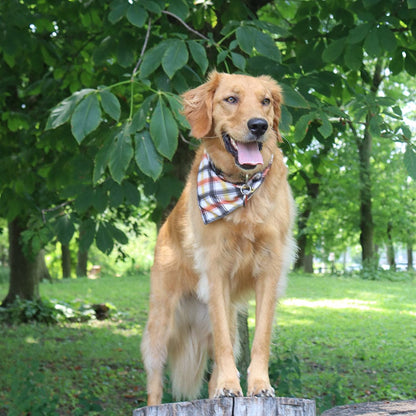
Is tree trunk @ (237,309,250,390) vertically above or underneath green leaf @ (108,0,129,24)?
underneath

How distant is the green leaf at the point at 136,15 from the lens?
380 centimetres

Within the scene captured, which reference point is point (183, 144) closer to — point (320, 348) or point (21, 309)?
point (320, 348)

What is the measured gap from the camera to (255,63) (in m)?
4.37

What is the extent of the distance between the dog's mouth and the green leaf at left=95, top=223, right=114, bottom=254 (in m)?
1.63

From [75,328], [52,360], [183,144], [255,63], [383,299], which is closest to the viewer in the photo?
[255,63]

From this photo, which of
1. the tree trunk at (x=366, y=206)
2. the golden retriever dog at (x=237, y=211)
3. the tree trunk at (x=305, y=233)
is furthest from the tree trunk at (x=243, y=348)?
the tree trunk at (x=366, y=206)

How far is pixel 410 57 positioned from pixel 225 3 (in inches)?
62.6

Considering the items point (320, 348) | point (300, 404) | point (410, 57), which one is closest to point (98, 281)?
point (320, 348)

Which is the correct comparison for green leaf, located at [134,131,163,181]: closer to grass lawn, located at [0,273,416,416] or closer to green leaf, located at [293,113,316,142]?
green leaf, located at [293,113,316,142]

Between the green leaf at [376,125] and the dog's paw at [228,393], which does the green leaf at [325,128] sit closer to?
the green leaf at [376,125]

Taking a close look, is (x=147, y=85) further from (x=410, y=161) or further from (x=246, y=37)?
(x=410, y=161)

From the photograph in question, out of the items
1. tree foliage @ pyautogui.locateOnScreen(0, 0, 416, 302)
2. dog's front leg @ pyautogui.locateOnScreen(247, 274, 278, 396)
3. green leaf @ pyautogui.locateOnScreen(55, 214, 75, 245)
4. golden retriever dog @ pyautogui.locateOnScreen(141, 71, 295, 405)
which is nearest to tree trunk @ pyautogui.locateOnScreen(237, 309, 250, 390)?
tree foliage @ pyautogui.locateOnScreen(0, 0, 416, 302)

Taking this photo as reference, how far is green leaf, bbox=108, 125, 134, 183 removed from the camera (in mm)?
3311

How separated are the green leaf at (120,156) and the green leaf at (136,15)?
32.6 inches
